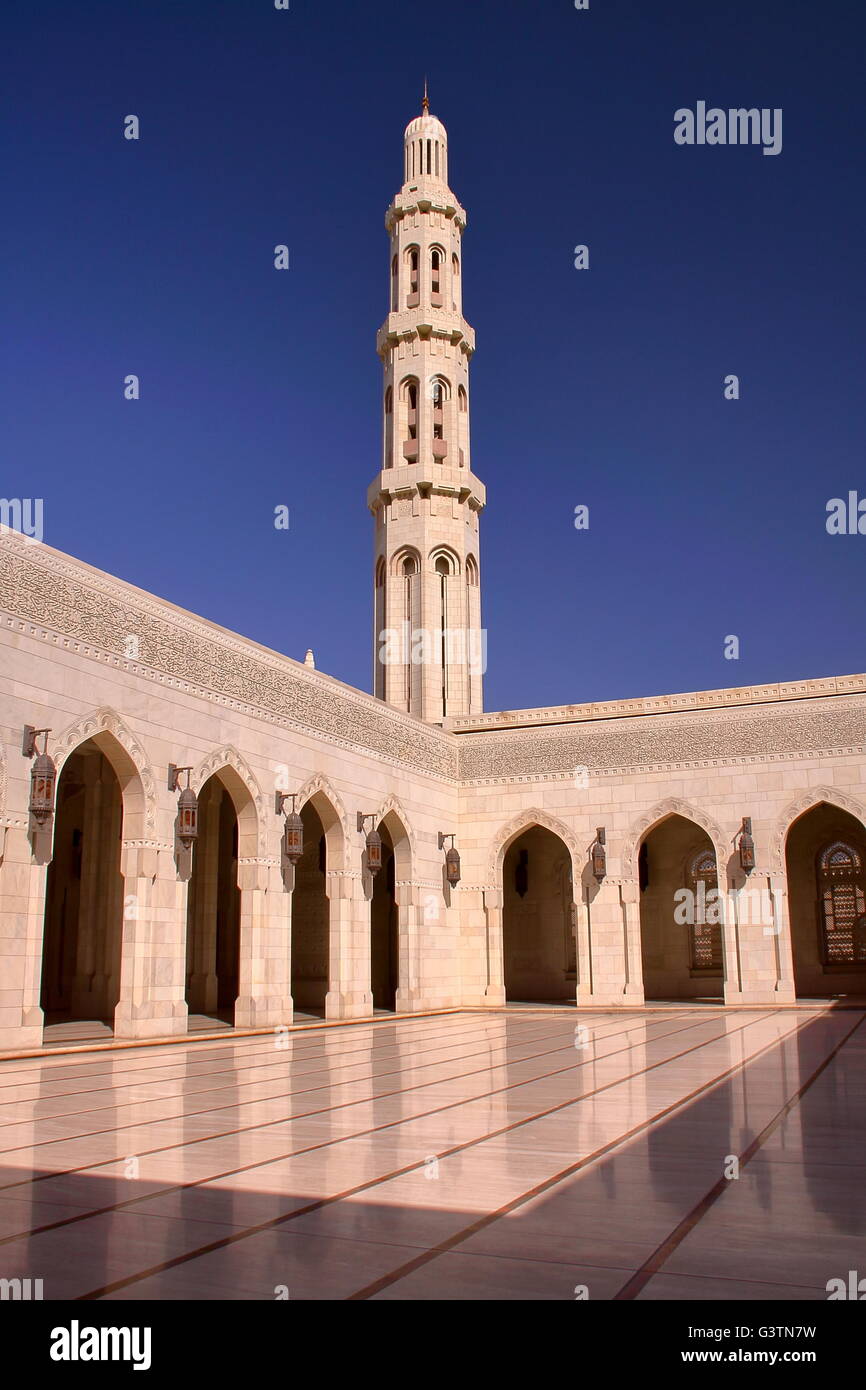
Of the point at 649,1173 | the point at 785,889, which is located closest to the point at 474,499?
the point at 785,889

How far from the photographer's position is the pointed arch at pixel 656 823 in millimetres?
16062

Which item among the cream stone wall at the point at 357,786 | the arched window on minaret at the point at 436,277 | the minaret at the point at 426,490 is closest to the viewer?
the cream stone wall at the point at 357,786

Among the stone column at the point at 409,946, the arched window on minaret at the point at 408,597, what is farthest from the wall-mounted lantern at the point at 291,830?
the arched window on minaret at the point at 408,597

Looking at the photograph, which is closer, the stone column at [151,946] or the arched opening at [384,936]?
the stone column at [151,946]

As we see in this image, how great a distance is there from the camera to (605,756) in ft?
55.2

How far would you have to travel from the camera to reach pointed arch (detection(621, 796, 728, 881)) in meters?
16.1

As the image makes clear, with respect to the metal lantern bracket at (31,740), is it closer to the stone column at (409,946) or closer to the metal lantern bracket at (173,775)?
the metal lantern bracket at (173,775)

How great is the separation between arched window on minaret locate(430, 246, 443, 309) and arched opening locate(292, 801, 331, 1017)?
12249mm

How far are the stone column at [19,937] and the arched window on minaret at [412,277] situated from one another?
1765cm

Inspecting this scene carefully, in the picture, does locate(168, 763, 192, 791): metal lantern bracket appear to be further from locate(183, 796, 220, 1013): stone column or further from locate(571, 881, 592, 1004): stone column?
locate(571, 881, 592, 1004): stone column

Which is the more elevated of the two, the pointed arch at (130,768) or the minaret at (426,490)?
the minaret at (426,490)

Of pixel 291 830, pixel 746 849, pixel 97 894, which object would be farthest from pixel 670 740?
pixel 97 894
